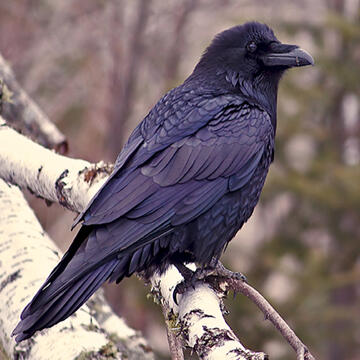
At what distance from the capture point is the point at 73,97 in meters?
12.7

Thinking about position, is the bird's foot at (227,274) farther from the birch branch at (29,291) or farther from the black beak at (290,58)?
the black beak at (290,58)

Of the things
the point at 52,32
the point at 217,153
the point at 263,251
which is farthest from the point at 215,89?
the point at 52,32

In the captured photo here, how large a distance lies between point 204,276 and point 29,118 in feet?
6.84

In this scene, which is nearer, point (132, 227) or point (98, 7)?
point (132, 227)

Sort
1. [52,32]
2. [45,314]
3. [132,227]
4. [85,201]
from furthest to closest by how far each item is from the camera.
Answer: [52,32], [85,201], [132,227], [45,314]

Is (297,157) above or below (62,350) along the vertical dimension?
above

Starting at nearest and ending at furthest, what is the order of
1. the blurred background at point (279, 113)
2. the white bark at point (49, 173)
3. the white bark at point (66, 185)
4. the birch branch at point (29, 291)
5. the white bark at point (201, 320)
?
the white bark at point (201, 320) < the white bark at point (66, 185) < the birch branch at point (29, 291) < the white bark at point (49, 173) < the blurred background at point (279, 113)

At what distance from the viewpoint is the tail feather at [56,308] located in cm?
286

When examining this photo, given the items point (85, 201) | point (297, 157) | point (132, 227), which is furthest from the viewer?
point (297, 157)

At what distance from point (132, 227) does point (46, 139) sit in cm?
167

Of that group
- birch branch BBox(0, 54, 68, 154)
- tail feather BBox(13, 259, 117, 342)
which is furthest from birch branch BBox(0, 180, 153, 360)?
birch branch BBox(0, 54, 68, 154)

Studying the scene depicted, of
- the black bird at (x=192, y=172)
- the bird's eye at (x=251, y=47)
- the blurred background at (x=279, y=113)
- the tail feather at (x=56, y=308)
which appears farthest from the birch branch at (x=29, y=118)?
the blurred background at (x=279, y=113)

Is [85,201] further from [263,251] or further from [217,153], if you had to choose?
[263,251]

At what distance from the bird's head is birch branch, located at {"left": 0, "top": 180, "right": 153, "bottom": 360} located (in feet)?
4.36
